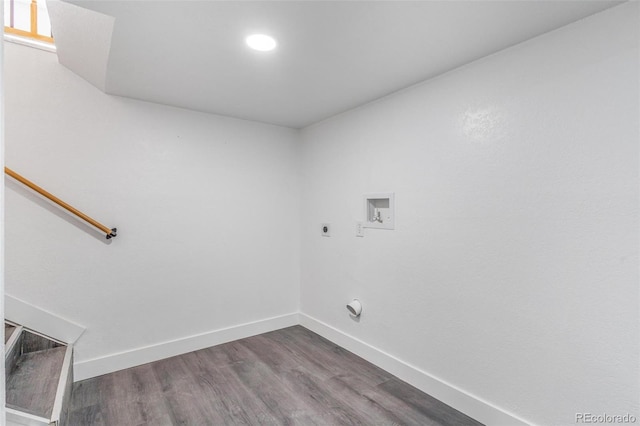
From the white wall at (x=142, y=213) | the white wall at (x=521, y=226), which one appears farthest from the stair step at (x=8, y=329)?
the white wall at (x=521, y=226)

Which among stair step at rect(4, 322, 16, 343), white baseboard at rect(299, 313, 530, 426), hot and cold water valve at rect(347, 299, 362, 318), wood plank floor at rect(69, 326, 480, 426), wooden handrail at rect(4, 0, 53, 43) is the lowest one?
wood plank floor at rect(69, 326, 480, 426)

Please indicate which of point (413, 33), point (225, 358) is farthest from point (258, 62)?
point (225, 358)

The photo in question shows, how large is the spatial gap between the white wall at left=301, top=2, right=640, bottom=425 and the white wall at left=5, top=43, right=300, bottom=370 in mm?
1124

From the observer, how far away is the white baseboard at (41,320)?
81.9 inches

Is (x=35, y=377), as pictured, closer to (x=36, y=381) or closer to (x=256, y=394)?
(x=36, y=381)

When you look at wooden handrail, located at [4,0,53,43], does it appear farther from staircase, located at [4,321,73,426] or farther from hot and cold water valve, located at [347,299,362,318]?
hot and cold water valve, located at [347,299,362,318]

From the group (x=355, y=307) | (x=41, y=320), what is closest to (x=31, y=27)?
(x=41, y=320)

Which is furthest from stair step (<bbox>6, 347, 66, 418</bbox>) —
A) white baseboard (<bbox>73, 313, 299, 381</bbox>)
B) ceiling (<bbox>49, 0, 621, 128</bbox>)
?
ceiling (<bbox>49, 0, 621, 128</bbox>)

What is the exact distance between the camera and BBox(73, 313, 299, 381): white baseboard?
2336 mm

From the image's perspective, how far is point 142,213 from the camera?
2.55 meters

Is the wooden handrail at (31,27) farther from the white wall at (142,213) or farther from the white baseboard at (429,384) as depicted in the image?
the white baseboard at (429,384)

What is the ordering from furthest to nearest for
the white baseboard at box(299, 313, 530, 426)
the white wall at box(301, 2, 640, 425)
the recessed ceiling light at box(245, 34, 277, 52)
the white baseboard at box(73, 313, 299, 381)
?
1. the white baseboard at box(73, 313, 299, 381)
2. the white baseboard at box(299, 313, 530, 426)
3. the recessed ceiling light at box(245, 34, 277, 52)
4. the white wall at box(301, 2, 640, 425)

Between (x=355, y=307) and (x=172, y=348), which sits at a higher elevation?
(x=355, y=307)

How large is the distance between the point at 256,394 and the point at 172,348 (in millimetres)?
950
